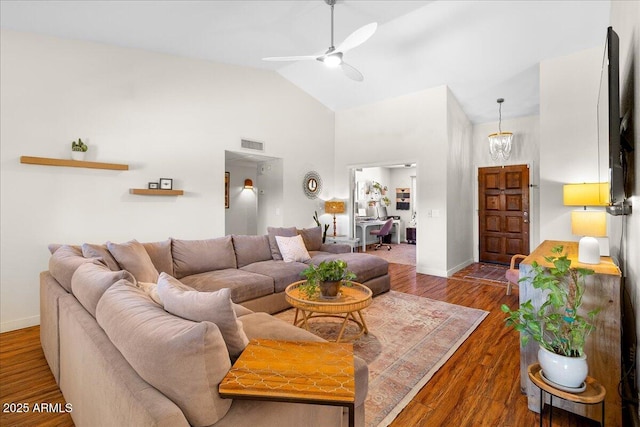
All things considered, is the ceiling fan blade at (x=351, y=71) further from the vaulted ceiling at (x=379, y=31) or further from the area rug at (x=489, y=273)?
the area rug at (x=489, y=273)

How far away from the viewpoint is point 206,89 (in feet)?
15.1

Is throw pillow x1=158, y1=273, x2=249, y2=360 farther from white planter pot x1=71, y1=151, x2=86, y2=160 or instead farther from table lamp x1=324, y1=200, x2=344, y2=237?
table lamp x1=324, y1=200, x2=344, y2=237

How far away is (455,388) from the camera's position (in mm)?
2100

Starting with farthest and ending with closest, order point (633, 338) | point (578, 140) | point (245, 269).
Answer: point (578, 140)
point (245, 269)
point (633, 338)

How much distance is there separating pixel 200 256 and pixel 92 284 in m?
1.89

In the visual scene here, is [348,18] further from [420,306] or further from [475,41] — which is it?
[420,306]

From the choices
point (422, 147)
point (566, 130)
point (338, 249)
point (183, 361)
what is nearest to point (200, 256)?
point (338, 249)

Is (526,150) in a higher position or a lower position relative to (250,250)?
higher

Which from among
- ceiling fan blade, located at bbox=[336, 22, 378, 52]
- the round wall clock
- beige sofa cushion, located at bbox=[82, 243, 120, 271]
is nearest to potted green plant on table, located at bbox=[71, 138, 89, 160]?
beige sofa cushion, located at bbox=[82, 243, 120, 271]

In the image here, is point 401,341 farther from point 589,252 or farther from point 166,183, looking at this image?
point 166,183

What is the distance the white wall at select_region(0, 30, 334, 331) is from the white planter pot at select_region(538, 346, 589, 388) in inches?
168

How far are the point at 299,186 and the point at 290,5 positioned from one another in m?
3.22

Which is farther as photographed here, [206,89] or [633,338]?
[206,89]

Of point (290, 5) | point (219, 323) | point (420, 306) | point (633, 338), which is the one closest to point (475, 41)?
point (290, 5)
